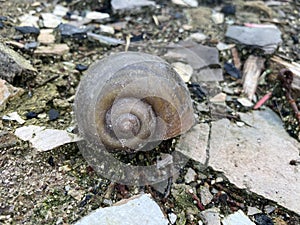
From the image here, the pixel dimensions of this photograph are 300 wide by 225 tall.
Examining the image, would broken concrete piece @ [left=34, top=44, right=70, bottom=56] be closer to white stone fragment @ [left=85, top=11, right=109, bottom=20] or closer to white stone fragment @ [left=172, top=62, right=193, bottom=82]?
white stone fragment @ [left=85, top=11, right=109, bottom=20]

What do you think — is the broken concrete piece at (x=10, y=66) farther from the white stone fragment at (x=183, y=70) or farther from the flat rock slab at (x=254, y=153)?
the flat rock slab at (x=254, y=153)

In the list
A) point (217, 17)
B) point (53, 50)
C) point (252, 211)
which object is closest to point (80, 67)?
point (53, 50)

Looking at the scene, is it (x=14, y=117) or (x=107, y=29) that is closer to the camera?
(x=14, y=117)

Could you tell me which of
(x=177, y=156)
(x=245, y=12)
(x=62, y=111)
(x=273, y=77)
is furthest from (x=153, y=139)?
(x=245, y=12)

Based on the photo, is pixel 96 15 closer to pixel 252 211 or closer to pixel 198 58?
pixel 198 58

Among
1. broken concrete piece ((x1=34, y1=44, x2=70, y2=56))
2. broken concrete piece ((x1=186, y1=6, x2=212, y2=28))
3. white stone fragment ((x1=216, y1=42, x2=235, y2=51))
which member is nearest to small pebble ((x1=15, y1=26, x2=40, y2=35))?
broken concrete piece ((x1=34, y1=44, x2=70, y2=56))

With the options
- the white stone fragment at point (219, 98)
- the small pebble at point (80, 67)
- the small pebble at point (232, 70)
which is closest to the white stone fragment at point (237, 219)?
the white stone fragment at point (219, 98)
